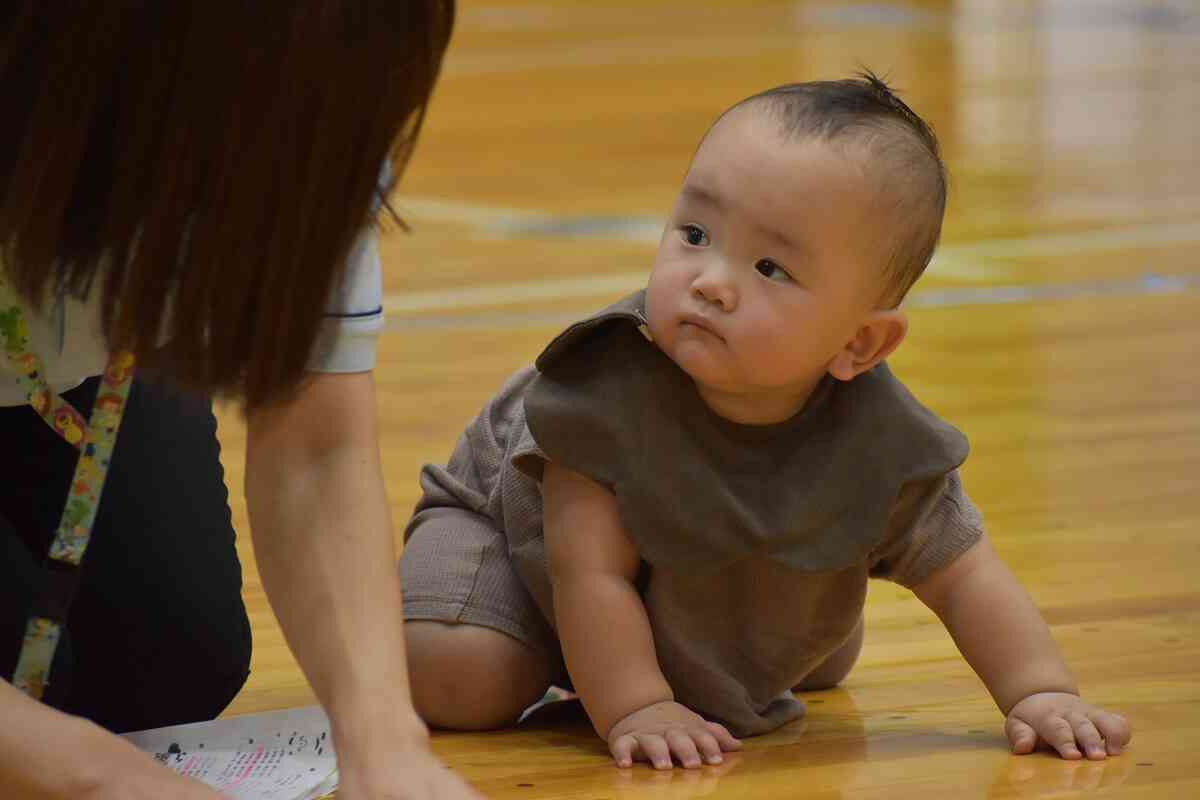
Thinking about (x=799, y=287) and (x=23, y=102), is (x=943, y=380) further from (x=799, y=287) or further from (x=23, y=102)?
(x=23, y=102)

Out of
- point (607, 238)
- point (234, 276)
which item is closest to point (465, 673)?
point (234, 276)

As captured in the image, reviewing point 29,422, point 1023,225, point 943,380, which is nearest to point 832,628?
point 29,422

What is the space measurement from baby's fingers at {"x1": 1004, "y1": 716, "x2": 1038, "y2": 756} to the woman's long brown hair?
0.54 metres

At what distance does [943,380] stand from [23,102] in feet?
4.95

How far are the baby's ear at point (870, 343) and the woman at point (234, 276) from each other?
31cm

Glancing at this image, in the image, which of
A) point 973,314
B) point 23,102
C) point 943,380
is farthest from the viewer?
point 973,314

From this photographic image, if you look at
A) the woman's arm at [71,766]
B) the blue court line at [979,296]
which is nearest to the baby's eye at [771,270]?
the woman's arm at [71,766]

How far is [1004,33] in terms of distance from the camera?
18.3 feet

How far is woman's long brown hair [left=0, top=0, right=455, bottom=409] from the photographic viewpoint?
822 millimetres

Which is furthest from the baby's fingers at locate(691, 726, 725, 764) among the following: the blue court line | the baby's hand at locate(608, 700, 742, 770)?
the blue court line

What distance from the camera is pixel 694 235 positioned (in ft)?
4.01

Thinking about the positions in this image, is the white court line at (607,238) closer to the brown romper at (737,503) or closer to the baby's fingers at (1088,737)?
the brown romper at (737,503)

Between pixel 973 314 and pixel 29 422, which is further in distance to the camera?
pixel 973 314

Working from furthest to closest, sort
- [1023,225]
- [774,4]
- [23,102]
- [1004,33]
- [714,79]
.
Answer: [774,4] → [1004,33] → [714,79] → [1023,225] → [23,102]
